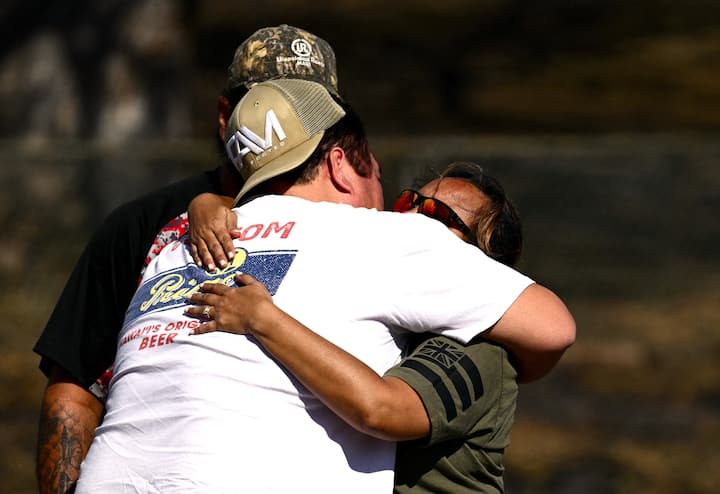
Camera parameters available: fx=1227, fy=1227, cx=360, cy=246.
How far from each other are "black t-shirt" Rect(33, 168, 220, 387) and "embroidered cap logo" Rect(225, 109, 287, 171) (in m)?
0.51

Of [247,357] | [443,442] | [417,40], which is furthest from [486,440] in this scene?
[417,40]

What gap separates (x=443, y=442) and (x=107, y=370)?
0.93 meters

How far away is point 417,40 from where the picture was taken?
5.93 m

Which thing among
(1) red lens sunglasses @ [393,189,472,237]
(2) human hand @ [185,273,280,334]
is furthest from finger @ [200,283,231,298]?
(1) red lens sunglasses @ [393,189,472,237]

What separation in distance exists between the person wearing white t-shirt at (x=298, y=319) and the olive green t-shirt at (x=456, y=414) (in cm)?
4

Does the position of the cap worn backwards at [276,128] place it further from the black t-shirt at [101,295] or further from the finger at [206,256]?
the black t-shirt at [101,295]

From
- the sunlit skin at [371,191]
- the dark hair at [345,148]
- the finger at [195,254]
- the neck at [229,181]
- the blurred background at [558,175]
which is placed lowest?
the blurred background at [558,175]

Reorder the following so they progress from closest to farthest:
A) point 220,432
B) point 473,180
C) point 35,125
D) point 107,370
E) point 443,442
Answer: point 220,432 → point 443,442 → point 473,180 → point 107,370 → point 35,125

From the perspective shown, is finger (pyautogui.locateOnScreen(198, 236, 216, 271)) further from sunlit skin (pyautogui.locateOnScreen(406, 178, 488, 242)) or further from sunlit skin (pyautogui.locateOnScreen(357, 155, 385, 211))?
sunlit skin (pyautogui.locateOnScreen(406, 178, 488, 242))

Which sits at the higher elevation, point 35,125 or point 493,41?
point 493,41

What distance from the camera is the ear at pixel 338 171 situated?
95.4 inches

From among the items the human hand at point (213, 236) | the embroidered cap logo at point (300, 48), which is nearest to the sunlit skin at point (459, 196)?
the human hand at point (213, 236)

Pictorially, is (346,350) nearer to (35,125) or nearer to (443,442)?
(443,442)

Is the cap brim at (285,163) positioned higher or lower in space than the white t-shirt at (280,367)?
higher
